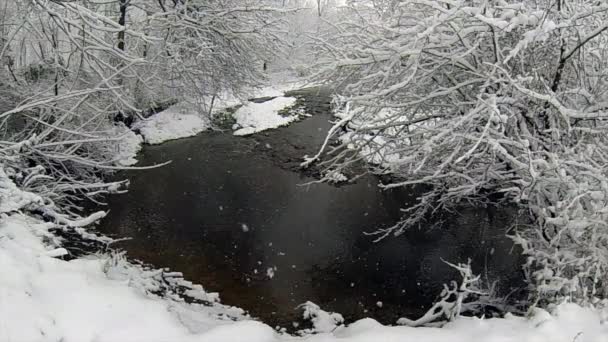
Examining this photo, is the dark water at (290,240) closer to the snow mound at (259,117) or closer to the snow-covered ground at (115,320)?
the snow-covered ground at (115,320)

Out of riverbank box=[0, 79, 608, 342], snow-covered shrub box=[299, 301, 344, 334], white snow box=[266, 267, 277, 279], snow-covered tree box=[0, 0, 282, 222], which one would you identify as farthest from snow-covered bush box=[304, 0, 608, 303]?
snow-covered tree box=[0, 0, 282, 222]

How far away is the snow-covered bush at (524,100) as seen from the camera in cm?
417

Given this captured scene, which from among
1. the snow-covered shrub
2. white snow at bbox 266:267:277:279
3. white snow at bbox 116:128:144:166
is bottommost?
white snow at bbox 266:267:277:279

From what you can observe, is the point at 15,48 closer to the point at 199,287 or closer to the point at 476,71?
the point at 199,287

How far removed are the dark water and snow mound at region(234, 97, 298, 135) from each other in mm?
3952

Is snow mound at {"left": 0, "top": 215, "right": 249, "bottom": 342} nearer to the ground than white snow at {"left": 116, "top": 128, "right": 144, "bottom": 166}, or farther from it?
farther from it

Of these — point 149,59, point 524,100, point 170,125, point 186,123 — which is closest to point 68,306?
point 524,100

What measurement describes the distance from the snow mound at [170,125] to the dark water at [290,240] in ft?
6.28

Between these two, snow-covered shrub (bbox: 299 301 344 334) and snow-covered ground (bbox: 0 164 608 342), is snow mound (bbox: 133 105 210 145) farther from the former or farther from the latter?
snow-covered ground (bbox: 0 164 608 342)

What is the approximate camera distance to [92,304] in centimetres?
332

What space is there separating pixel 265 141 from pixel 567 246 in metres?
12.4

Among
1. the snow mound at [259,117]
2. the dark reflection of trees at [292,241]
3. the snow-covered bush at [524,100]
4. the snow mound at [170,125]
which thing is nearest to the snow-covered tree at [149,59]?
the snow mound at [170,125]

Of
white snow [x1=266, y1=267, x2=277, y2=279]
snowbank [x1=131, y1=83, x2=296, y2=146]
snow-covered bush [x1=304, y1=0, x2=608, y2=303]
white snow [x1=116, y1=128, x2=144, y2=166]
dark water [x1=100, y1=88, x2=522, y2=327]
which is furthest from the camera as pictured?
snowbank [x1=131, y1=83, x2=296, y2=146]

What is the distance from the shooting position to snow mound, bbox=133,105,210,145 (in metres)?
15.4
